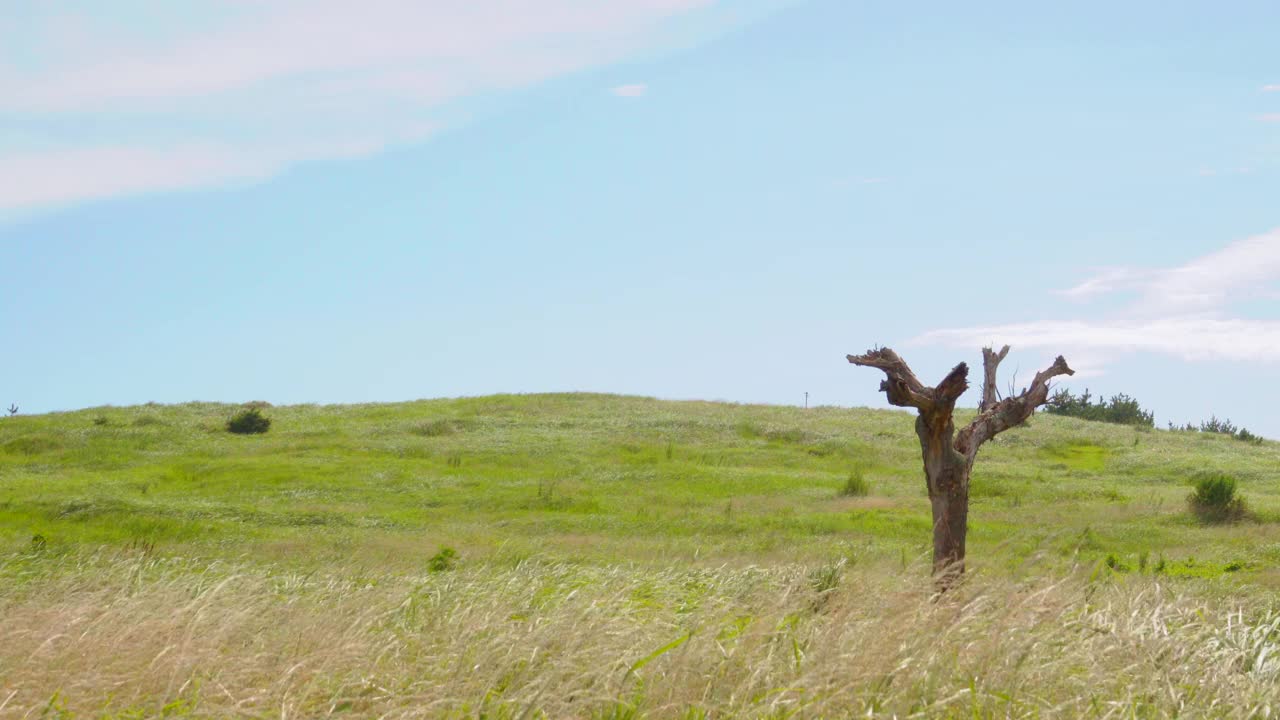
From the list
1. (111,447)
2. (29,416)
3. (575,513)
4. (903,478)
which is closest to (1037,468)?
(903,478)

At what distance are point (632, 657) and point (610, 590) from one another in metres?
3.27

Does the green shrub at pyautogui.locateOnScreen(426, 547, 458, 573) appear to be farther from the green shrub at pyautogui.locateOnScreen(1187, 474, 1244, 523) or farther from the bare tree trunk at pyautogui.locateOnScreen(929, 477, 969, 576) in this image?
the green shrub at pyautogui.locateOnScreen(1187, 474, 1244, 523)

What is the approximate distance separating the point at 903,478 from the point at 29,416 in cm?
3375

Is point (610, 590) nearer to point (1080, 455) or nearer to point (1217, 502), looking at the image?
point (1217, 502)

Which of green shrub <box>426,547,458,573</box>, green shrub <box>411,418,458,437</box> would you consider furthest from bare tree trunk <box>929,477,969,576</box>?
green shrub <box>411,418,458,437</box>

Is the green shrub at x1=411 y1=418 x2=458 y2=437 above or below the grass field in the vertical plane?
above

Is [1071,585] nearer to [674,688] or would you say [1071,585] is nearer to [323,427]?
[674,688]

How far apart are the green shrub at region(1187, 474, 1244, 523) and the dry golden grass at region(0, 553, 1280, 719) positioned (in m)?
17.3

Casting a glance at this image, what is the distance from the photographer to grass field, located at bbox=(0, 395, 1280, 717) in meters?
7.45

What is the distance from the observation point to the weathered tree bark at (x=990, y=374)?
45.8ft

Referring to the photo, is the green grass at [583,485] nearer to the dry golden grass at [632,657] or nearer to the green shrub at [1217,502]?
the green shrub at [1217,502]

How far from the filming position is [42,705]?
7.49 meters

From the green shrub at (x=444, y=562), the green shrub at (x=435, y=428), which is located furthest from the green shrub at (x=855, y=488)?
the green shrub at (x=435, y=428)

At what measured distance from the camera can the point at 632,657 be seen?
7.83 metres
